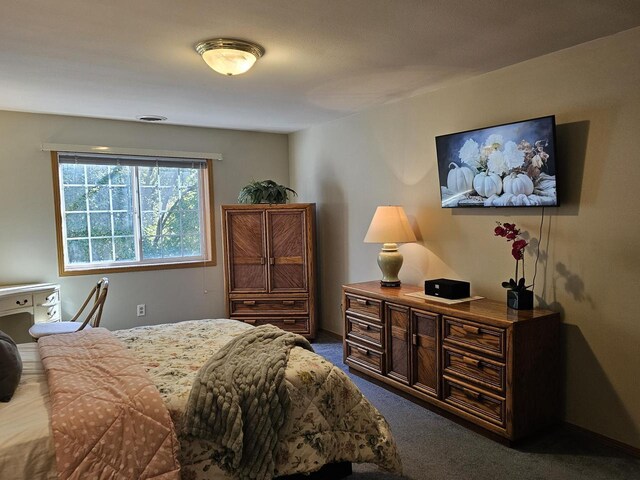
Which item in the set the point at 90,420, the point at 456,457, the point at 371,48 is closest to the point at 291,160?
the point at 371,48

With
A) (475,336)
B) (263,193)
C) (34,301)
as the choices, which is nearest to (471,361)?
(475,336)

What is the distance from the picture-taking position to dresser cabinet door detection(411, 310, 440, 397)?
3.09 metres

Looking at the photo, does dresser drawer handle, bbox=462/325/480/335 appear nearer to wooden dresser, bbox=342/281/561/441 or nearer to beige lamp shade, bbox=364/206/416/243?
wooden dresser, bbox=342/281/561/441

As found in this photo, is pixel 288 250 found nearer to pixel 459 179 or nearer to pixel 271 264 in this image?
pixel 271 264

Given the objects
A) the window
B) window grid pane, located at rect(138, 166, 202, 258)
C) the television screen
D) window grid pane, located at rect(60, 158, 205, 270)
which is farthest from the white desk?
the television screen

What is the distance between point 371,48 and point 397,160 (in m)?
1.49

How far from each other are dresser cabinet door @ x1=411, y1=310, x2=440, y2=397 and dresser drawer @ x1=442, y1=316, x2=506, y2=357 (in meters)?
0.11

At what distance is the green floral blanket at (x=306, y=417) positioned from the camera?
1877 mm

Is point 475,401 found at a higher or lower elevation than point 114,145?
lower

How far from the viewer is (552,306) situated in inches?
114

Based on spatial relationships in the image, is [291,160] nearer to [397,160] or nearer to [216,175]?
[216,175]

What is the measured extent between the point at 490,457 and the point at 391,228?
1788 millimetres

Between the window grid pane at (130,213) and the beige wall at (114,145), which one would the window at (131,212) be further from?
the beige wall at (114,145)

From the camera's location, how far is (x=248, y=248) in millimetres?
4816
